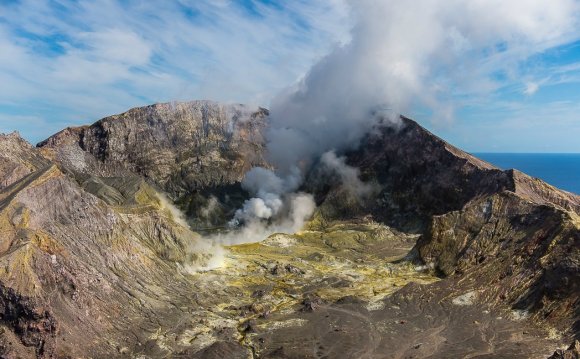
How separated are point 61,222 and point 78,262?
14.7 meters

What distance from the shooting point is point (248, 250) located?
178 metres

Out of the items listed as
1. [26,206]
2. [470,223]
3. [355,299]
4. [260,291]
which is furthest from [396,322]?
[26,206]

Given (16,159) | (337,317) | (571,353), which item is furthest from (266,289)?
(16,159)

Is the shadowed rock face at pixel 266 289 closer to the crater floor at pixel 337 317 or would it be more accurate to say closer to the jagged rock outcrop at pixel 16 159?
the crater floor at pixel 337 317

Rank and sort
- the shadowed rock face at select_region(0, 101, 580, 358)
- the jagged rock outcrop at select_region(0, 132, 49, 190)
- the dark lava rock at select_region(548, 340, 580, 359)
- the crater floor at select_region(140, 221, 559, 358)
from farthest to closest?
1. the jagged rock outcrop at select_region(0, 132, 49, 190)
2. the crater floor at select_region(140, 221, 559, 358)
3. the shadowed rock face at select_region(0, 101, 580, 358)
4. the dark lava rock at select_region(548, 340, 580, 359)

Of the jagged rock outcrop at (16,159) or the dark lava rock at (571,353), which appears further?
the jagged rock outcrop at (16,159)

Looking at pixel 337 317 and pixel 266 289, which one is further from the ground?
pixel 266 289

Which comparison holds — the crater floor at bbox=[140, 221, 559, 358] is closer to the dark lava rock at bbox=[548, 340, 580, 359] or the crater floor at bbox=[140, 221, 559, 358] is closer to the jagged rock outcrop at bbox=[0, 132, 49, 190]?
the dark lava rock at bbox=[548, 340, 580, 359]

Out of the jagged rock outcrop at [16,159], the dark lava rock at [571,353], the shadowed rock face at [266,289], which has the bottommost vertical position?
the dark lava rock at [571,353]

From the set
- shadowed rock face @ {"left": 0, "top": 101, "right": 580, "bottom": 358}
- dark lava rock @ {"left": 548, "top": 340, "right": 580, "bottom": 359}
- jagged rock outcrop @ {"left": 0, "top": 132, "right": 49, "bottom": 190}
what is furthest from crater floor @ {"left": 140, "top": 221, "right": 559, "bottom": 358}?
jagged rock outcrop @ {"left": 0, "top": 132, "right": 49, "bottom": 190}

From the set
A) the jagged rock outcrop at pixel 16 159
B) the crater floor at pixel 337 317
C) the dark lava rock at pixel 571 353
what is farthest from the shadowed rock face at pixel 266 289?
the dark lava rock at pixel 571 353

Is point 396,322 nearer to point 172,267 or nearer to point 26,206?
point 172,267

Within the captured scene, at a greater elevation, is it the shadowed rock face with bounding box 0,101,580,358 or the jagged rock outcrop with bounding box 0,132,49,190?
the jagged rock outcrop with bounding box 0,132,49,190

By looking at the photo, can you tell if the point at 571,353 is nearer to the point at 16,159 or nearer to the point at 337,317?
the point at 337,317
